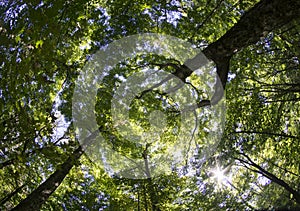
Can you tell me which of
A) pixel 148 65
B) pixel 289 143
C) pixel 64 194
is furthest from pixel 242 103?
pixel 64 194

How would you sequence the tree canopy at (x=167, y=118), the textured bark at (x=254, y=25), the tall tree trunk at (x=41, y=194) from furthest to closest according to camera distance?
the tree canopy at (x=167, y=118)
the tall tree trunk at (x=41, y=194)
the textured bark at (x=254, y=25)

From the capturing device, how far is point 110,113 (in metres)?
8.22

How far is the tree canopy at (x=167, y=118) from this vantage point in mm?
6332

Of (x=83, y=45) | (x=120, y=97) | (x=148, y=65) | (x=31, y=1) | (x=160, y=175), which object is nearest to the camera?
(x=31, y=1)

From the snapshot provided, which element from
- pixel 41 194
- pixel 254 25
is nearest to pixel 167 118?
pixel 41 194

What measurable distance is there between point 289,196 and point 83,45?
6578 mm

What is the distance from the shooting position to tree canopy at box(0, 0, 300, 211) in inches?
249

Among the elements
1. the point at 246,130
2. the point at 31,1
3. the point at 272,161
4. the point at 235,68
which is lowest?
the point at 31,1

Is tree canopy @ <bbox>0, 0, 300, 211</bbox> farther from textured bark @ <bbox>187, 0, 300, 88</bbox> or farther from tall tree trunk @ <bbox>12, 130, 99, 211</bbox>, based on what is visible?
textured bark @ <bbox>187, 0, 300, 88</bbox>

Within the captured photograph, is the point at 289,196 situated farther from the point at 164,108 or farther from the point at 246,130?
A: the point at 164,108

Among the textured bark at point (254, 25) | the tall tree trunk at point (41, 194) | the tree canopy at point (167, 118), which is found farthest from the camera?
the tree canopy at point (167, 118)

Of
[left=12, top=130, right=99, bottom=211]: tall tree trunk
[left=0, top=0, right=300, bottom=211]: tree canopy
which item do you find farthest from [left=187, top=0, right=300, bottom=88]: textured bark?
[left=12, top=130, right=99, bottom=211]: tall tree trunk

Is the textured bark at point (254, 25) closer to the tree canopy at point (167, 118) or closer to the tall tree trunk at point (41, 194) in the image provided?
the tree canopy at point (167, 118)

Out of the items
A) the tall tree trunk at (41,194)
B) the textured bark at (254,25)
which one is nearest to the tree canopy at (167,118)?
the tall tree trunk at (41,194)
